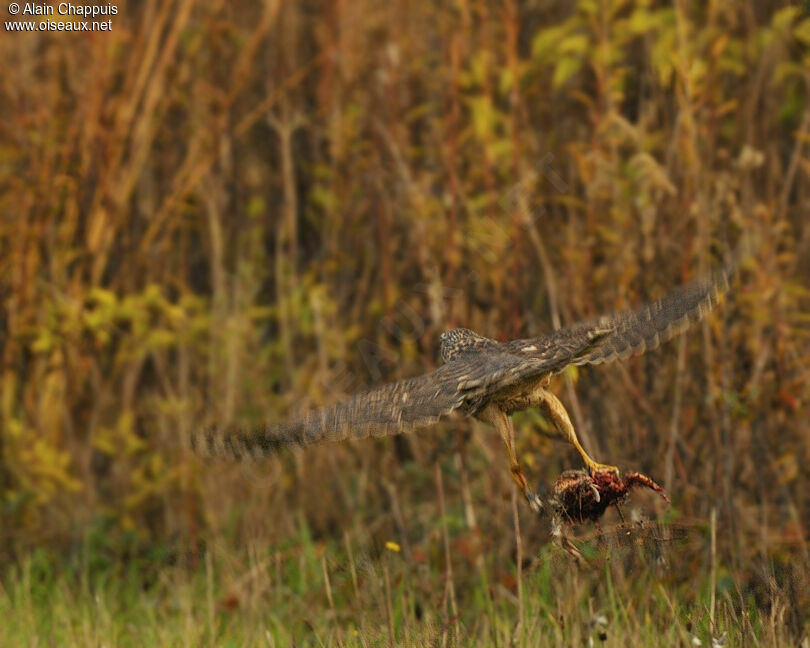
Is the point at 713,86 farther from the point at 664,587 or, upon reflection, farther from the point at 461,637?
the point at 461,637

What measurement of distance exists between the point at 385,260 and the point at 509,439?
3041 mm

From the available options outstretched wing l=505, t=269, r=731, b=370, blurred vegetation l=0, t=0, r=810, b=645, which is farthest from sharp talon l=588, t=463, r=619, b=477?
blurred vegetation l=0, t=0, r=810, b=645

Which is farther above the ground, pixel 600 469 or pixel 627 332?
pixel 627 332

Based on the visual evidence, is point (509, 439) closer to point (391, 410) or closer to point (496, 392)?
point (496, 392)

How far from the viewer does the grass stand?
3656 mm

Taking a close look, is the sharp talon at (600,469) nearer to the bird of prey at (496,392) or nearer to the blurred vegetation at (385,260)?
the bird of prey at (496,392)

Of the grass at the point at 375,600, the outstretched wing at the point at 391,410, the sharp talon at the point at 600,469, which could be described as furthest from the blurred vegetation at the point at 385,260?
the outstretched wing at the point at 391,410

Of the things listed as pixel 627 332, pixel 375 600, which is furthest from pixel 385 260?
pixel 627 332

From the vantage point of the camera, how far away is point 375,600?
15.1ft

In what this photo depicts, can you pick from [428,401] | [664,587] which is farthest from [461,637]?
[428,401]

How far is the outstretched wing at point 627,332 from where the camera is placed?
308cm

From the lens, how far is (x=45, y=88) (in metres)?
6.78

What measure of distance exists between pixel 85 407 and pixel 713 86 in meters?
3.50

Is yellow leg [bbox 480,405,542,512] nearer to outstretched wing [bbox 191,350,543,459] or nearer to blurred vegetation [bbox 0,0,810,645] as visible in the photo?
outstretched wing [bbox 191,350,543,459]
